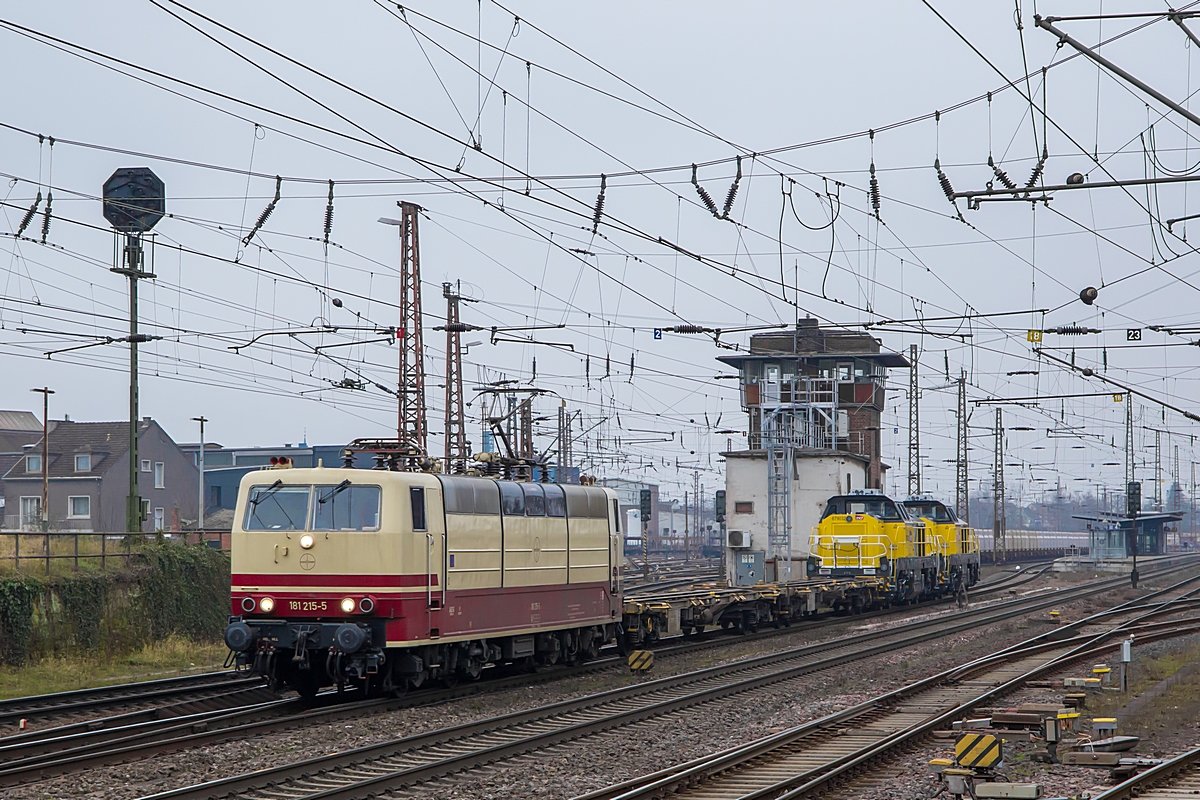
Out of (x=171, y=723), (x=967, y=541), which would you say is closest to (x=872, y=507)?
(x=967, y=541)

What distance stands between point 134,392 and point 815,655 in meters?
15.5

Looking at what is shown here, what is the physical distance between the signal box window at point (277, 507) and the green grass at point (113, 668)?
511cm

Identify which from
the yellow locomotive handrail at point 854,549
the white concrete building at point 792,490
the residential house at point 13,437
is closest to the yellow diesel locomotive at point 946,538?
the white concrete building at point 792,490

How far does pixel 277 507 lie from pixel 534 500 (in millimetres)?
4902

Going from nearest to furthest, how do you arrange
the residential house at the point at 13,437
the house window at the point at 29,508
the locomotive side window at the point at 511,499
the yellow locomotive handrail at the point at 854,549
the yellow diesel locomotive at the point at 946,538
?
the locomotive side window at the point at 511,499
the yellow locomotive handrail at the point at 854,549
the yellow diesel locomotive at the point at 946,538
the house window at the point at 29,508
the residential house at the point at 13,437

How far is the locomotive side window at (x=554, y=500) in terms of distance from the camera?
21547 millimetres

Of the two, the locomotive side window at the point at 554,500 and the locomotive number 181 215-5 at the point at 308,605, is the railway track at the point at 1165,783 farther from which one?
the locomotive side window at the point at 554,500

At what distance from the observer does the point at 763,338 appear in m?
68.9

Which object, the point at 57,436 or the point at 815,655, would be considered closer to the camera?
the point at 815,655

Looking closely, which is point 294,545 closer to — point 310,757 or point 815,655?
point 310,757

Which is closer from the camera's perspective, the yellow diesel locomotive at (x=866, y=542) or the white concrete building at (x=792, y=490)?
the yellow diesel locomotive at (x=866, y=542)

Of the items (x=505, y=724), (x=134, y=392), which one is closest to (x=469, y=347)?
(x=134, y=392)

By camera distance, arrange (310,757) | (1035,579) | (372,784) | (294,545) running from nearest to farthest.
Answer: (372,784) < (310,757) < (294,545) < (1035,579)

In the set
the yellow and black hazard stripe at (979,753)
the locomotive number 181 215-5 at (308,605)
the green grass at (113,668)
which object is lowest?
the green grass at (113,668)
